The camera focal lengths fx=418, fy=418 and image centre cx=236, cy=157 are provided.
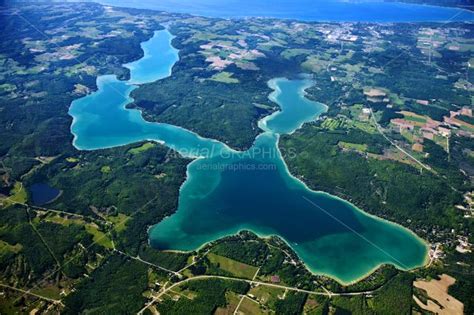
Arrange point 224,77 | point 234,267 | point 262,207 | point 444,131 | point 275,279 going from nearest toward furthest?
point 275,279 < point 234,267 < point 262,207 < point 444,131 < point 224,77

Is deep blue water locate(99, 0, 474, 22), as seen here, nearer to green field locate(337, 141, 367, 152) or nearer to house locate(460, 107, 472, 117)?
house locate(460, 107, 472, 117)

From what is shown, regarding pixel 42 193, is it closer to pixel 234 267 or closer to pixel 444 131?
pixel 234 267

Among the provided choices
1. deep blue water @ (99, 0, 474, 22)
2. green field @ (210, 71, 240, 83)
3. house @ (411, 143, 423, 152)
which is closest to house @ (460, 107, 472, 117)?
house @ (411, 143, 423, 152)

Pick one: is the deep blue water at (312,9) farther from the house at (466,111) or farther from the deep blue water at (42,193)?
the deep blue water at (42,193)

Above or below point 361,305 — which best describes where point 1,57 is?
below

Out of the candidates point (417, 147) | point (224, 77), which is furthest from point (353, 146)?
point (224, 77)

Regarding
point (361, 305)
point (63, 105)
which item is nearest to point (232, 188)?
point (361, 305)

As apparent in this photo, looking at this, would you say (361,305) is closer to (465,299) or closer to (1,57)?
(465,299)

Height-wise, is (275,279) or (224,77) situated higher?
(275,279)
